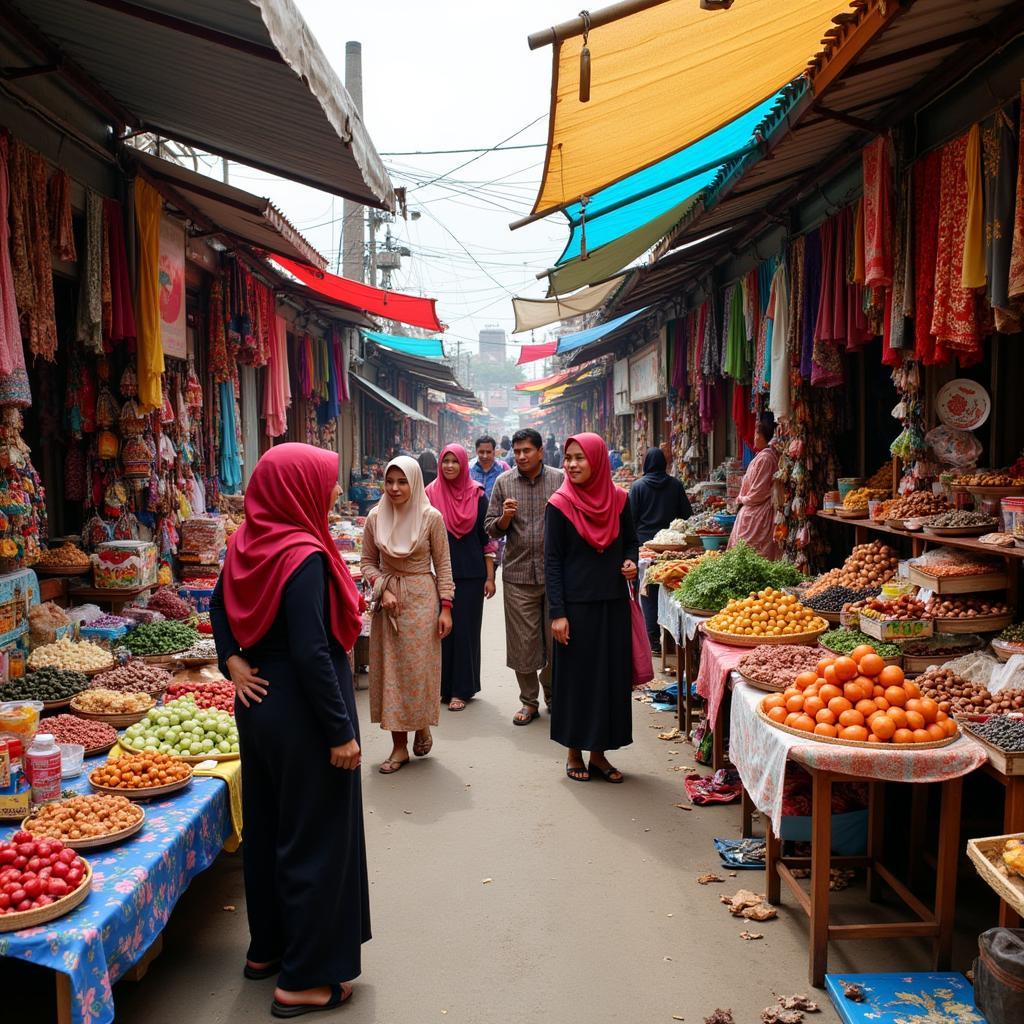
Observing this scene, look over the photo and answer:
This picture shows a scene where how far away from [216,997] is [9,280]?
366 cm

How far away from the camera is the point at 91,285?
19.8 ft

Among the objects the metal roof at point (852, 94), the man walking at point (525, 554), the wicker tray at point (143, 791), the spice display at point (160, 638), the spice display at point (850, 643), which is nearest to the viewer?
the wicker tray at point (143, 791)

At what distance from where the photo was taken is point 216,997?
3188 mm

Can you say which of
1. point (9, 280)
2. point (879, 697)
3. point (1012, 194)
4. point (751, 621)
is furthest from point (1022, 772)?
point (9, 280)

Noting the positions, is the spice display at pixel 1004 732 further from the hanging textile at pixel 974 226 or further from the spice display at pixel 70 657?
the spice display at pixel 70 657

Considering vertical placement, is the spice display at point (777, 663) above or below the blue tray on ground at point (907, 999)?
above

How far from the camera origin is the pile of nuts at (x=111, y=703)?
175 inches

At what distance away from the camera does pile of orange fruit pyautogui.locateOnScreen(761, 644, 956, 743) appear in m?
3.25

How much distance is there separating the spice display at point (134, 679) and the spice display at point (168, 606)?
1500 millimetres

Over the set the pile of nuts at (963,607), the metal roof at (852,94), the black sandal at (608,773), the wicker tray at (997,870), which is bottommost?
the black sandal at (608,773)

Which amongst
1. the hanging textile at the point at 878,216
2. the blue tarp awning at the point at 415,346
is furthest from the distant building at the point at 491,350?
the hanging textile at the point at 878,216

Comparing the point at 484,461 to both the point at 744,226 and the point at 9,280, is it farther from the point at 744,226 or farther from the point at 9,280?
the point at 9,280

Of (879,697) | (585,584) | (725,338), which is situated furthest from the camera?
(725,338)

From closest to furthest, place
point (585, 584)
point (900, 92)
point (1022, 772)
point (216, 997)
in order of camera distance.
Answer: point (1022, 772) → point (216, 997) → point (900, 92) → point (585, 584)
